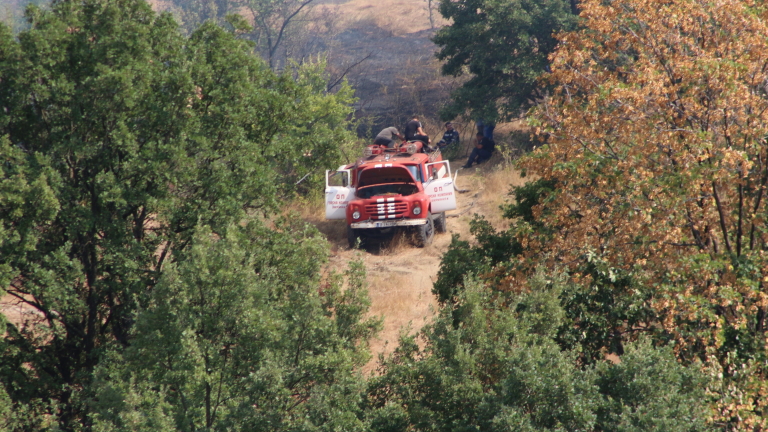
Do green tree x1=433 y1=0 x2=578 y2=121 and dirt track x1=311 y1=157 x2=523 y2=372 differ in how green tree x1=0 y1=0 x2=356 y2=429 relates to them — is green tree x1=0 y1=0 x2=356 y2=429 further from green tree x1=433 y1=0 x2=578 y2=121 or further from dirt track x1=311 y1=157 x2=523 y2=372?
green tree x1=433 y1=0 x2=578 y2=121

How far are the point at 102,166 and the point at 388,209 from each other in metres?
7.47

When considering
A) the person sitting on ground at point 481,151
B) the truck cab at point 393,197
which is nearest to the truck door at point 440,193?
the truck cab at point 393,197

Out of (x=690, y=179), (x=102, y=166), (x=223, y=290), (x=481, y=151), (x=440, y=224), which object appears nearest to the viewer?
(x=690, y=179)

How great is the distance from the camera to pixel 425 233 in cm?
1648

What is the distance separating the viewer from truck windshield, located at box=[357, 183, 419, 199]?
54.6 ft

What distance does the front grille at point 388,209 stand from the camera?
1591 cm

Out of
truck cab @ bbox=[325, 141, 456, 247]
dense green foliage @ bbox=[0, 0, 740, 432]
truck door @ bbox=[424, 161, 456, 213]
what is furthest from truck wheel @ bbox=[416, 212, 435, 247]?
dense green foliage @ bbox=[0, 0, 740, 432]

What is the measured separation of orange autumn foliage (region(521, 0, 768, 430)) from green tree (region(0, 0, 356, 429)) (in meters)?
4.95

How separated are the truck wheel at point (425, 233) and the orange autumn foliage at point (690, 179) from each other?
772 cm

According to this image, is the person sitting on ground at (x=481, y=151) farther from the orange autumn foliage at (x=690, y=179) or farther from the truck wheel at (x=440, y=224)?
the orange autumn foliage at (x=690, y=179)

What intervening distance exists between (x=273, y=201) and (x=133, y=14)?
3411 mm

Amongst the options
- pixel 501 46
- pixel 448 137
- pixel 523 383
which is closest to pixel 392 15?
pixel 501 46

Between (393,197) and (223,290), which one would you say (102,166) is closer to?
(223,290)

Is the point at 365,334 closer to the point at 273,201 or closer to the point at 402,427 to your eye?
the point at 402,427
